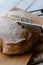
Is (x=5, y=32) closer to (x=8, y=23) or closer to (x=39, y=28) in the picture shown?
(x=8, y=23)

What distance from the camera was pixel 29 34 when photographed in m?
0.66

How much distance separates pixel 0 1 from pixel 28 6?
0.69 feet

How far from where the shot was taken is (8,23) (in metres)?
0.70

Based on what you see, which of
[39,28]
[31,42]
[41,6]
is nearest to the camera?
[39,28]

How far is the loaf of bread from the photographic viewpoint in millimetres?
627

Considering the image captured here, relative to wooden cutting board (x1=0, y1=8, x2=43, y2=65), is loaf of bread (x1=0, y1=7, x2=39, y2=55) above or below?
above

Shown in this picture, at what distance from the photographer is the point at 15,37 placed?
2.12ft

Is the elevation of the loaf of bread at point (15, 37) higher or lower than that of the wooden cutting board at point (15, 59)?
higher

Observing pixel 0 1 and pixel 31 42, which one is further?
pixel 0 1

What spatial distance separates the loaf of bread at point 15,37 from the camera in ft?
2.06

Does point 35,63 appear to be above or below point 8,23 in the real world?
below

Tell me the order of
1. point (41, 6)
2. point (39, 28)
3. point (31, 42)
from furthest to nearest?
point (41, 6) < point (31, 42) < point (39, 28)

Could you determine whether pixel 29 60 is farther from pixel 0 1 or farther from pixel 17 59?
pixel 0 1

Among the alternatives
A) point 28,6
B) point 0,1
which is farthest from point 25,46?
point 0,1
